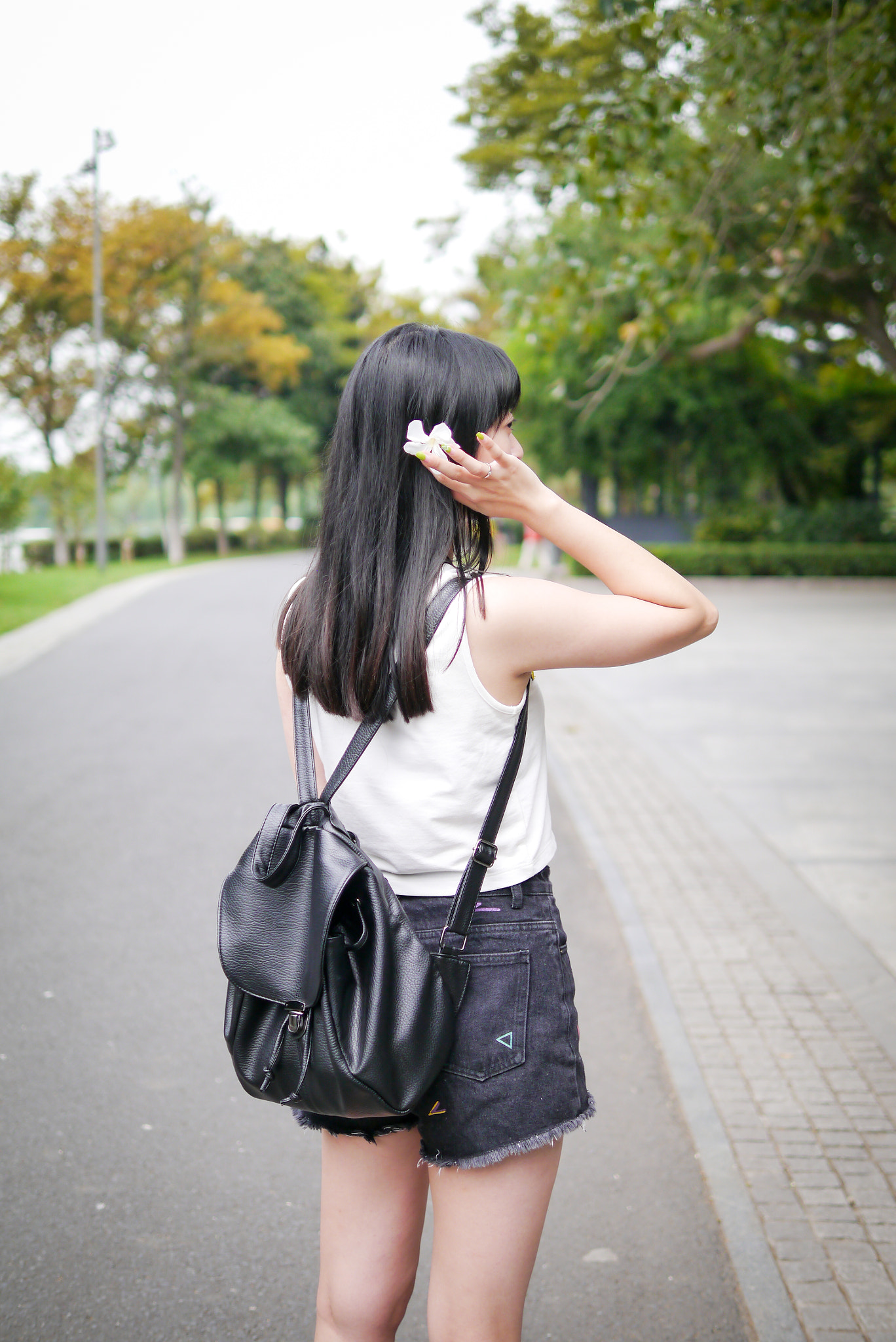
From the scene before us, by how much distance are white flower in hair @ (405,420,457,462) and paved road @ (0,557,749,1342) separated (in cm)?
212

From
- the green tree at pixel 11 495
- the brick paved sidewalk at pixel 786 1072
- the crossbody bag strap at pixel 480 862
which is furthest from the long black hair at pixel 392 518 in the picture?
the green tree at pixel 11 495

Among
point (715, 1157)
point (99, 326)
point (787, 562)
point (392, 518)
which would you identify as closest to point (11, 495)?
point (99, 326)

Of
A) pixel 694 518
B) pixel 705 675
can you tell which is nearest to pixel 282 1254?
pixel 705 675

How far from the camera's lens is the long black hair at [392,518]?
5.02ft

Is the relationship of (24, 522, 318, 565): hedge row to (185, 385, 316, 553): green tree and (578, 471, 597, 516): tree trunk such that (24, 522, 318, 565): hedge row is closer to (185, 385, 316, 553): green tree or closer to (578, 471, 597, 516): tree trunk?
(185, 385, 316, 553): green tree

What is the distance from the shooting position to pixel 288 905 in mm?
1446

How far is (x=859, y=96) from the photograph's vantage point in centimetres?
593

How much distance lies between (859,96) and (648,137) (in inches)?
45.6

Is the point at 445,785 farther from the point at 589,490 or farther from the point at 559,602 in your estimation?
the point at 589,490

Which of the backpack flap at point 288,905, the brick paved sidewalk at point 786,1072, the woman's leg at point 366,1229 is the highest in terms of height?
the backpack flap at point 288,905

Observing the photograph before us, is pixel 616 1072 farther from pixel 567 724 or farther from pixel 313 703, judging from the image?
pixel 567 724

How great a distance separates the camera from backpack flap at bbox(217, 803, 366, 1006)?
1.42 meters

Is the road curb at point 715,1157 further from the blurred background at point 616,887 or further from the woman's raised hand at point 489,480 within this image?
the woman's raised hand at point 489,480

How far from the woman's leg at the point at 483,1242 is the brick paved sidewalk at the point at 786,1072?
49.7 inches
